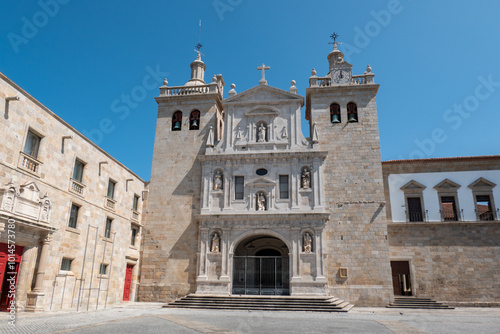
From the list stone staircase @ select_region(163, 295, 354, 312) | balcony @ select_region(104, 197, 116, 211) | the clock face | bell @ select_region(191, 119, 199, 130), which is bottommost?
stone staircase @ select_region(163, 295, 354, 312)

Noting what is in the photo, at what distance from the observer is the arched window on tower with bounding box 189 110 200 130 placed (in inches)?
1005

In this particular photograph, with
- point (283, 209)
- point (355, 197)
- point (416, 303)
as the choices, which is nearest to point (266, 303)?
point (283, 209)

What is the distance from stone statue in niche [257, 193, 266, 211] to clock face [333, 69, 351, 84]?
9452 mm

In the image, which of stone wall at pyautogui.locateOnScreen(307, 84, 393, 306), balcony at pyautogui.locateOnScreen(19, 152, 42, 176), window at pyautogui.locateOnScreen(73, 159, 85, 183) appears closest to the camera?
balcony at pyautogui.locateOnScreen(19, 152, 42, 176)

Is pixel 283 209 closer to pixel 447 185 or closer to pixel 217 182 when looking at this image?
pixel 217 182

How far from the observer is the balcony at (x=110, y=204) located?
66.0 ft

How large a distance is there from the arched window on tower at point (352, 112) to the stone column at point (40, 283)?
60.0 ft

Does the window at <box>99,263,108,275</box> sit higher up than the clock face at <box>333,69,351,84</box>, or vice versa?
the clock face at <box>333,69,351,84</box>

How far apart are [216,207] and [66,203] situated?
880 centimetres

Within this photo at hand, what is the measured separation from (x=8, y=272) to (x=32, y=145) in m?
4.98

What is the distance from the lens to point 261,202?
22750mm

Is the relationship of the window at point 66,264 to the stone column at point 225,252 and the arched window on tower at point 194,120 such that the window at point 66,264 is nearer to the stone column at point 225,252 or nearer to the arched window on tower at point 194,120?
the stone column at point 225,252

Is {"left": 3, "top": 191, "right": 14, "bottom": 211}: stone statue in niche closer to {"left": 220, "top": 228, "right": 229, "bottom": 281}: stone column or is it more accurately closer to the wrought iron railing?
the wrought iron railing

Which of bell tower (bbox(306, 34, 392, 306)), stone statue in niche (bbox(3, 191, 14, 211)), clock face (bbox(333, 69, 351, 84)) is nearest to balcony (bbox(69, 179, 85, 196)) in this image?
stone statue in niche (bbox(3, 191, 14, 211))
